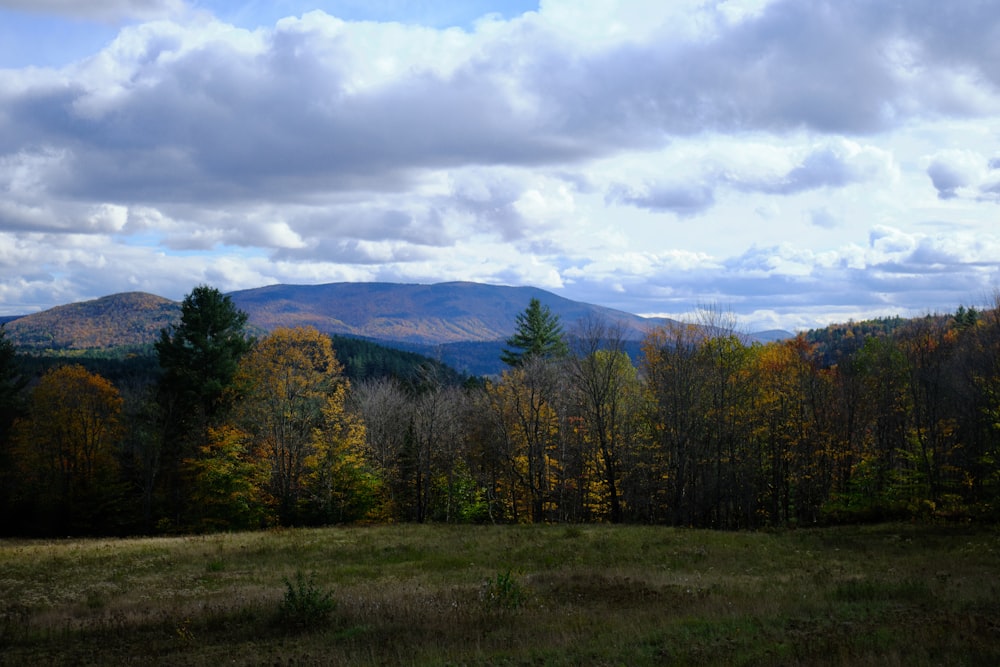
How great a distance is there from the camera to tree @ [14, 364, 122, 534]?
49188 millimetres

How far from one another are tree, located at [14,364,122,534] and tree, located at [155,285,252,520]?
15.5ft

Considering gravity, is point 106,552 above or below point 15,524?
above

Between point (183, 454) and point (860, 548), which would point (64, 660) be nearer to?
point (860, 548)

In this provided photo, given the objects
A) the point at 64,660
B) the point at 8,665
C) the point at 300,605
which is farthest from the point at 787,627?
the point at 8,665

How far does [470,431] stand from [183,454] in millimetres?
22518

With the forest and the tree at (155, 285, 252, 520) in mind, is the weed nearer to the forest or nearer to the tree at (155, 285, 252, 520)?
the forest

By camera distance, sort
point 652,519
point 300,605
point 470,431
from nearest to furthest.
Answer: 1. point 300,605
2. point 652,519
3. point 470,431

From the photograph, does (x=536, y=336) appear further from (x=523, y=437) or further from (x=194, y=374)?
(x=194, y=374)

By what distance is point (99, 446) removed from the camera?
51969 mm

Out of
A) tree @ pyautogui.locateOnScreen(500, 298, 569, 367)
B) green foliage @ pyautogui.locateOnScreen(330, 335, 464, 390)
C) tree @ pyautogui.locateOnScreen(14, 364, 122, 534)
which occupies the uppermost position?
tree @ pyautogui.locateOnScreen(500, 298, 569, 367)

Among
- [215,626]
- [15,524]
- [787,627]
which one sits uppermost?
[787,627]

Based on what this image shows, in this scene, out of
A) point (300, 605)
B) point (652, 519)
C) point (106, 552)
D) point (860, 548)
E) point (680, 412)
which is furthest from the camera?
point (652, 519)

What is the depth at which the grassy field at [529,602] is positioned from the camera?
36.9ft

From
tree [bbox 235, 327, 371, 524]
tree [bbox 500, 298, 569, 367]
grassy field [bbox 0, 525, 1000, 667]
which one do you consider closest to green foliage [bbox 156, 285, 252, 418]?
tree [bbox 235, 327, 371, 524]
